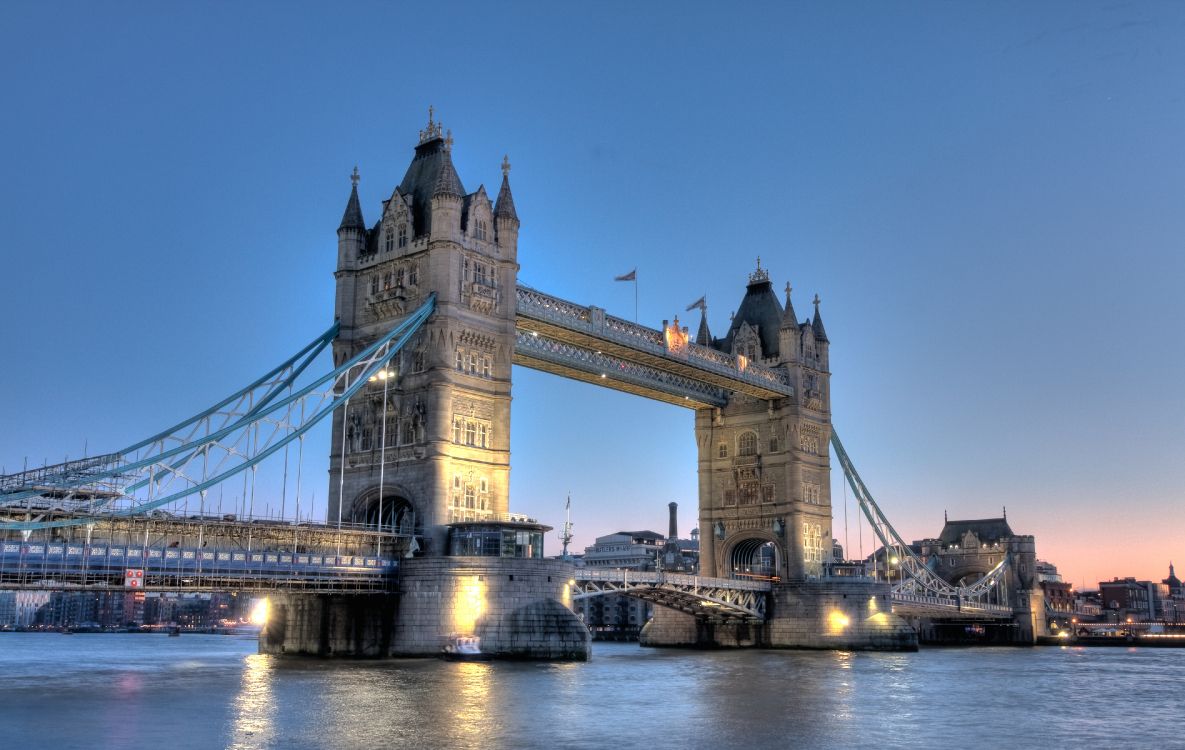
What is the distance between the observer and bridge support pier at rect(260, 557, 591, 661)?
2371 inches

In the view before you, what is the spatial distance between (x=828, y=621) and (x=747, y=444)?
17.1 m

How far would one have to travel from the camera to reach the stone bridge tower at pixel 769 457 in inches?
3821

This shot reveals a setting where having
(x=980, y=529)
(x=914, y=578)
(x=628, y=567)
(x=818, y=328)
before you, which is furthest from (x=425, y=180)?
(x=628, y=567)

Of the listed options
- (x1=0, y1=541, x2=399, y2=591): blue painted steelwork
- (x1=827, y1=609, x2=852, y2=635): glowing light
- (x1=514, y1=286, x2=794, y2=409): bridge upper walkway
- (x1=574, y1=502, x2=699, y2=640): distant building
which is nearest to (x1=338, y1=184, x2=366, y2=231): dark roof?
(x1=514, y1=286, x2=794, y2=409): bridge upper walkway

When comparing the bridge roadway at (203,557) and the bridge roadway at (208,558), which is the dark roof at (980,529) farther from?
the bridge roadway at (203,557)

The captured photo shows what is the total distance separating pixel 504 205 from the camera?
2837 inches

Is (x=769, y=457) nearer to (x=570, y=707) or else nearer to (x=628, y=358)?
(x=628, y=358)

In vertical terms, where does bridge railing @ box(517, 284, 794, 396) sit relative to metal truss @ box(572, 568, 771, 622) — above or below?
above

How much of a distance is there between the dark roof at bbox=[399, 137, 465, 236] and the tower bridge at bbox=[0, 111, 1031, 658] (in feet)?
0.45

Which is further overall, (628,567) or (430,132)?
(628,567)

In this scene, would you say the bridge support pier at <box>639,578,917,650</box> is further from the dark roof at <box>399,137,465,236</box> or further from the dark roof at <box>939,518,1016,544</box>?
the dark roof at <box>939,518,1016,544</box>

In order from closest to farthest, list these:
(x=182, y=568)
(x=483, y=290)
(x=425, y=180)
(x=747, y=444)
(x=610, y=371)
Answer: (x=182, y=568)
(x=483, y=290)
(x=425, y=180)
(x=610, y=371)
(x=747, y=444)

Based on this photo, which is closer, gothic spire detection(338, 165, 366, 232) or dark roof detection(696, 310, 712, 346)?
gothic spire detection(338, 165, 366, 232)

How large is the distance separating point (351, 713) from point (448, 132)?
42.7 meters
